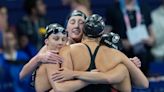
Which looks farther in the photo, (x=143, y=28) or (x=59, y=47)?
(x=143, y=28)

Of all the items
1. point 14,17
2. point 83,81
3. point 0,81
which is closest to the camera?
point 83,81

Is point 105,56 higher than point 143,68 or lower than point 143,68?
higher

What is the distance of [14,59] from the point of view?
966 cm

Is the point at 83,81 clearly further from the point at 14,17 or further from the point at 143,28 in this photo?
the point at 14,17

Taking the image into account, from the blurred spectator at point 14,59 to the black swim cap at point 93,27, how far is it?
327 cm

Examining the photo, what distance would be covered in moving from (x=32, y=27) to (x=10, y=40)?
0.36 metres

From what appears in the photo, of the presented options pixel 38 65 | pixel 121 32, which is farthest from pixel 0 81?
pixel 38 65

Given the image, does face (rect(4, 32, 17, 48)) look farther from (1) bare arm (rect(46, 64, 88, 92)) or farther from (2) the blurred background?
(1) bare arm (rect(46, 64, 88, 92))

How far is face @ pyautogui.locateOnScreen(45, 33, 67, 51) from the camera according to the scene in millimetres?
6488

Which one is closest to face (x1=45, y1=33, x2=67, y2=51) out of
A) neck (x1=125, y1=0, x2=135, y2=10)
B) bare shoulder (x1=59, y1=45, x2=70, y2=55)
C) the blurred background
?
bare shoulder (x1=59, y1=45, x2=70, y2=55)

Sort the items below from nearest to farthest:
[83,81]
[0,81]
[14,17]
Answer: [83,81] < [0,81] < [14,17]

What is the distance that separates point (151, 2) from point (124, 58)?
A: 5.93 metres

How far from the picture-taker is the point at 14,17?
11664mm

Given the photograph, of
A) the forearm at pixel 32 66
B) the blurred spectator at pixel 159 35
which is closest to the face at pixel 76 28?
the forearm at pixel 32 66
